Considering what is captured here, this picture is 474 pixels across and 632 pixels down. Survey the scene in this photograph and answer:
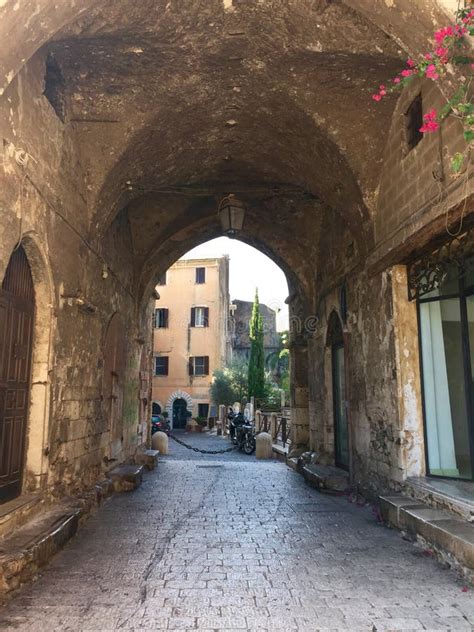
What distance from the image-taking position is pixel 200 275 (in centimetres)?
3181

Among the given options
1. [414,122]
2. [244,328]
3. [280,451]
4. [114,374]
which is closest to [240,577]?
[414,122]

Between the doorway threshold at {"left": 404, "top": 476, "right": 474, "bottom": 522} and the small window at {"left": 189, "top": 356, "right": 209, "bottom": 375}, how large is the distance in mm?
25442

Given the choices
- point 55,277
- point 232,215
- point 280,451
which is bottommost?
point 280,451

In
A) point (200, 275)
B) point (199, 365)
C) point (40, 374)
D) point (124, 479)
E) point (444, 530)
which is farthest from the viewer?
point (200, 275)

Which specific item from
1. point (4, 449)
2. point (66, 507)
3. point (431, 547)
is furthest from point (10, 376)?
point (431, 547)

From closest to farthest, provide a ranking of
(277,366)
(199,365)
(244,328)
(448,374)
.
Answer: (448,374) → (199,365) → (277,366) → (244,328)

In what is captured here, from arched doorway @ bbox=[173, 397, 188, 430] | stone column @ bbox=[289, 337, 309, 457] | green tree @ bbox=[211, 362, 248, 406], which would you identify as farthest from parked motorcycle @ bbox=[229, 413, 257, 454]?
arched doorway @ bbox=[173, 397, 188, 430]

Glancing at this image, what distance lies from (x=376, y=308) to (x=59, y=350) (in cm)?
383

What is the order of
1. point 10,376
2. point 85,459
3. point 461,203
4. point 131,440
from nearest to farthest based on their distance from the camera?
point 461,203 < point 10,376 < point 85,459 < point 131,440

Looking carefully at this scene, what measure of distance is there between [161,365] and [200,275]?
6.07 metres

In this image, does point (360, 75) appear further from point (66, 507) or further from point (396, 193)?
point (66, 507)

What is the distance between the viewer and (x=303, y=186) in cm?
798

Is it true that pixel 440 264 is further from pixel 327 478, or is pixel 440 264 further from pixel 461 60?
pixel 327 478

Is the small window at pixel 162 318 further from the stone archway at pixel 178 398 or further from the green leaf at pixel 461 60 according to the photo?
the green leaf at pixel 461 60
